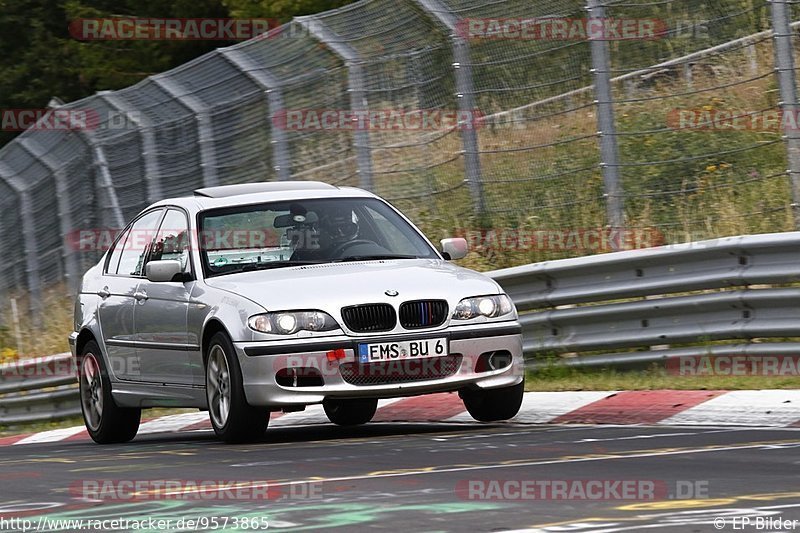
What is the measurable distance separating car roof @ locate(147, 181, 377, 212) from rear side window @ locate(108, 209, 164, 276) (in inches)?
9.9

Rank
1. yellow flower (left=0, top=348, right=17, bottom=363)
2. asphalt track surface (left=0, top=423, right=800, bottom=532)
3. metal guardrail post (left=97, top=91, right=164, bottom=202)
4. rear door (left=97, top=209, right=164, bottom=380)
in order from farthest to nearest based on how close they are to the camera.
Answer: yellow flower (left=0, top=348, right=17, bottom=363) → metal guardrail post (left=97, top=91, right=164, bottom=202) → rear door (left=97, top=209, right=164, bottom=380) → asphalt track surface (left=0, top=423, right=800, bottom=532)

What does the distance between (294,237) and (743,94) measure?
4.37 m

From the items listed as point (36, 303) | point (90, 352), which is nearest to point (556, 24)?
point (90, 352)

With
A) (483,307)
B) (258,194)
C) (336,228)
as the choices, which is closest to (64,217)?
(258,194)

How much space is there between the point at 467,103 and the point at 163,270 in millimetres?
4924

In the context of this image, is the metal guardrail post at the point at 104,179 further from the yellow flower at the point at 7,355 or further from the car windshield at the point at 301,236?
the car windshield at the point at 301,236

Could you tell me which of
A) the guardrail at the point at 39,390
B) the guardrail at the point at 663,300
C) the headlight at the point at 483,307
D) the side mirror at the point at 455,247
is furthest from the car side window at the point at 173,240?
the guardrail at the point at 39,390

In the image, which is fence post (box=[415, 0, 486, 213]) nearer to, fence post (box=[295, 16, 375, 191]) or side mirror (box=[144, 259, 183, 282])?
fence post (box=[295, 16, 375, 191])

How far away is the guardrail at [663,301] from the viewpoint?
35.0ft

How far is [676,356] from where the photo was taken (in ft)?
37.0

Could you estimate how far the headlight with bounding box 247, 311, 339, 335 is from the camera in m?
9.43

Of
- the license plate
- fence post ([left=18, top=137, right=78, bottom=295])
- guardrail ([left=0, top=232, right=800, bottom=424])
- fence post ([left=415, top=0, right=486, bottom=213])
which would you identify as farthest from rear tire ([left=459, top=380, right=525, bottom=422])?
fence post ([left=18, top=137, right=78, bottom=295])

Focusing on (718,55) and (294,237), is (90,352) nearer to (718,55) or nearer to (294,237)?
(294,237)

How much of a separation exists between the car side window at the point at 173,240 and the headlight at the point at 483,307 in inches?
74.6
